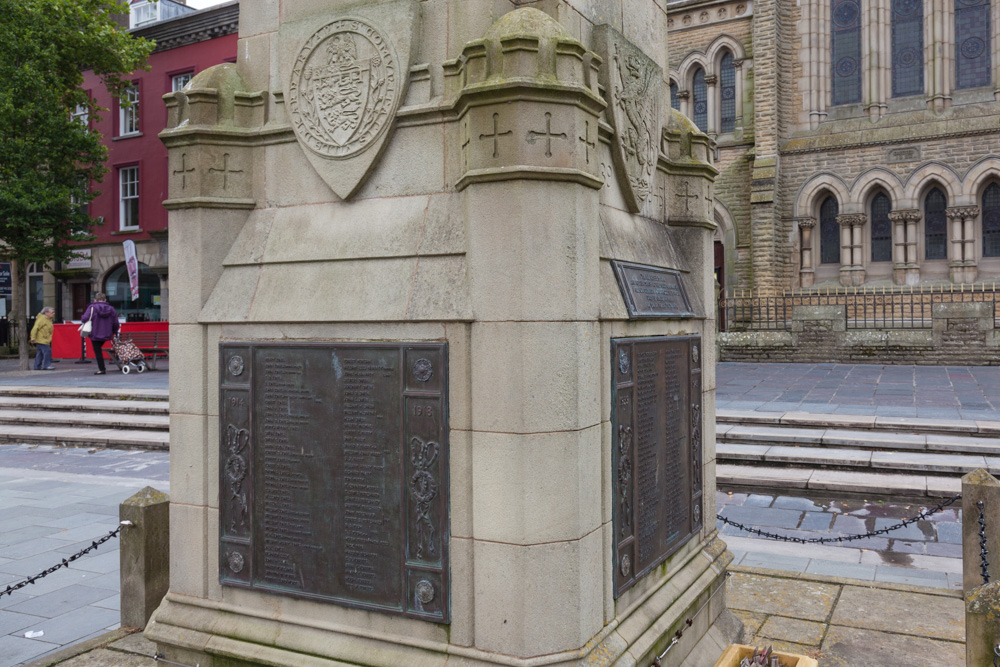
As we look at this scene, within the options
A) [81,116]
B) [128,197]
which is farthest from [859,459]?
[128,197]

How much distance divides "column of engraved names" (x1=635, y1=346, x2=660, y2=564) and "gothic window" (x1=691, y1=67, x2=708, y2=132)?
29209mm

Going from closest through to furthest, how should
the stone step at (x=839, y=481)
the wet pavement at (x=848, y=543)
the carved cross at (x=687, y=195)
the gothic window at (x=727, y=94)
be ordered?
the carved cross at (x=687, y=195) < the wet pavement at (x=848, y=543) < the stone step at (x=839, y=481) < the gothic window at (x=727, y=94)

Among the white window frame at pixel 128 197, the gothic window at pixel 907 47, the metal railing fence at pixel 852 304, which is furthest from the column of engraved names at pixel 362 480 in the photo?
the white window frame at pixel 128 197

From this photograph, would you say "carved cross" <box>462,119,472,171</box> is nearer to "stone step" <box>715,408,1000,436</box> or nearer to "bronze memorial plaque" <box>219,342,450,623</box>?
"bronze memorial plaque" <box>219,342,450,623</box>

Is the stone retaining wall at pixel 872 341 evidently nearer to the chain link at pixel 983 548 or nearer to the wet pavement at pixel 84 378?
the wet pavement at pixel 84 378

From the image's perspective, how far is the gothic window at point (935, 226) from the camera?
2719 centimetres

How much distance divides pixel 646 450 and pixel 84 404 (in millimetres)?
14544

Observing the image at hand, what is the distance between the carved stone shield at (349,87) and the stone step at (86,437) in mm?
9986

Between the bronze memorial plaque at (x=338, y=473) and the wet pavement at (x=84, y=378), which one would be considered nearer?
the bronze memorial plaque at (x=338, y=473)

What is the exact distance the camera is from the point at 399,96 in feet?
12.0

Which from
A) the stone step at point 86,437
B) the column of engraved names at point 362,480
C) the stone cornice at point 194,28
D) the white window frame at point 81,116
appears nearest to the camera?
the column of engraved names at point 362,480

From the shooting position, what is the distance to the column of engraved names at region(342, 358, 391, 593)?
3619mm

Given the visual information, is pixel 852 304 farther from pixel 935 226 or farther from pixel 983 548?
pixel 983 548

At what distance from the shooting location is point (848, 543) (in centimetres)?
703
